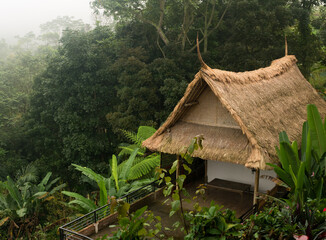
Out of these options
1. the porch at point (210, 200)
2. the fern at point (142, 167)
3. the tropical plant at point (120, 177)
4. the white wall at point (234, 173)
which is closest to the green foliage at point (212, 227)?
the porch at point (210, 200)

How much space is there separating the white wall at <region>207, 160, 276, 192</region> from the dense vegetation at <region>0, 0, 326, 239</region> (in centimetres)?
575

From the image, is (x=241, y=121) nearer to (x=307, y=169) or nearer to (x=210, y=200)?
(x=307, y=169)

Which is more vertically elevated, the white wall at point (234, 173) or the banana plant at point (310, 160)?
the banana plant at point (310, 160)

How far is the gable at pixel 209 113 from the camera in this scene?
297 inches

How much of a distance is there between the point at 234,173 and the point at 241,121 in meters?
2.34

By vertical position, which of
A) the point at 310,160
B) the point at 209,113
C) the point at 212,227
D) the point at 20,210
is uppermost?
the point at 209,113

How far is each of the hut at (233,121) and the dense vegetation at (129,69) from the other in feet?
19.4

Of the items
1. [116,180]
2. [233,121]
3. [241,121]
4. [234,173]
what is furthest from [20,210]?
[241,121]

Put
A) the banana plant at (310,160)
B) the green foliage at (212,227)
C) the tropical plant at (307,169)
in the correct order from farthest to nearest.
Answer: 1. the banana plant at (310,160)
2. the tropical plant at (307,169)
3. the green foliage at (212,227)

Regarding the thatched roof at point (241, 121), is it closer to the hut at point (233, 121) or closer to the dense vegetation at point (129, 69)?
the hut at point (233, 121)

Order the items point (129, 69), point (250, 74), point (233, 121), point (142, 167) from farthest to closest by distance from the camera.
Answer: point (129, 69), point (142, 167), point (250, 74), point (233, 121)

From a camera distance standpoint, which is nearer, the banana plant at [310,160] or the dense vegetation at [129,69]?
the banana plant at [310,160]

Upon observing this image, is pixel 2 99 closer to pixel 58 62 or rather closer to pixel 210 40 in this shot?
pixel 58 62

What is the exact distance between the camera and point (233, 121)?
24.4 feet
